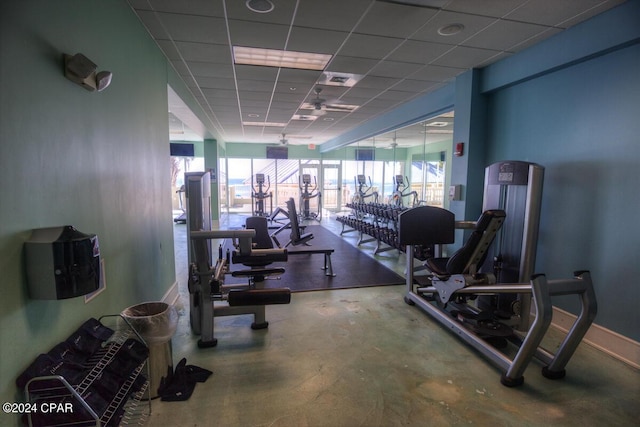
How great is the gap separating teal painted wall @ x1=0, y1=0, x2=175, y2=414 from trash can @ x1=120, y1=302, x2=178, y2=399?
0.28 metres

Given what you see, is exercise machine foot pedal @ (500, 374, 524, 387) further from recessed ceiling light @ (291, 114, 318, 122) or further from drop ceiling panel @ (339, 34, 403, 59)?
recessed ceiling light @ (291, 114, 318, 122)

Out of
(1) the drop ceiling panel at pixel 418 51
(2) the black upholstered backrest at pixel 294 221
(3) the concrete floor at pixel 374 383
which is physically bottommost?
(3) the concrete floor at pixel 374 383

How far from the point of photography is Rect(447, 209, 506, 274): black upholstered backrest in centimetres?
272

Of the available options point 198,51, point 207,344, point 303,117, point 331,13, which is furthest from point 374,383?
point 303,117

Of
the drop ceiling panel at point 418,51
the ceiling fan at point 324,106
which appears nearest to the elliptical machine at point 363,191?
the ceiling fan at point 324,106

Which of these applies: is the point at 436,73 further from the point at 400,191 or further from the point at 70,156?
the point at 400,191

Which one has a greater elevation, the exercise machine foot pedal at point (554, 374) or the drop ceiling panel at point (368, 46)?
the drop ceiling panel at point (368, 46)

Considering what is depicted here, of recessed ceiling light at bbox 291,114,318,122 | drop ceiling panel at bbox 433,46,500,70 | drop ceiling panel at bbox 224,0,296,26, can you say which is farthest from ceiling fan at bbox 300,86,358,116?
drop ceiling panel at bbox 224,0,296,26

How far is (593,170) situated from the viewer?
2.80 meters

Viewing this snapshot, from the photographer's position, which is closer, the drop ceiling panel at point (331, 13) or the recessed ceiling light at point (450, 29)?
the drop ceiling panel at point (331, 13)

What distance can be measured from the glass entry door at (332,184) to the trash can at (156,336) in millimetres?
10838

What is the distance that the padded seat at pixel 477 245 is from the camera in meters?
2.72

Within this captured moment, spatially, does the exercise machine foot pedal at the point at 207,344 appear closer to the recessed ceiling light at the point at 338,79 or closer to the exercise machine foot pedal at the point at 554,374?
the exercise machine foot pedal at the point at 554,374

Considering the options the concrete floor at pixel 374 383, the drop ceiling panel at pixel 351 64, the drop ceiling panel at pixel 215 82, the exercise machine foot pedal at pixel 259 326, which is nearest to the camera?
the concrete floor at pixel 374 383
